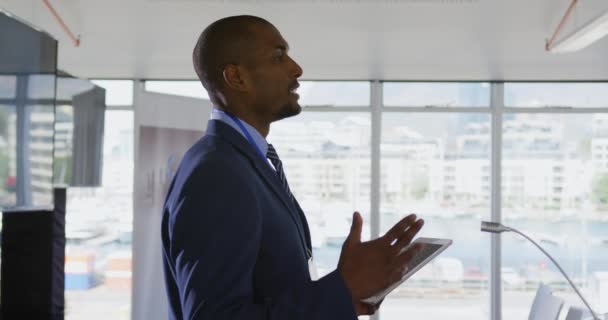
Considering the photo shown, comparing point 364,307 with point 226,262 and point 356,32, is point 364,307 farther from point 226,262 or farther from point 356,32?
point 356,32

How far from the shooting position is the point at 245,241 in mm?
862

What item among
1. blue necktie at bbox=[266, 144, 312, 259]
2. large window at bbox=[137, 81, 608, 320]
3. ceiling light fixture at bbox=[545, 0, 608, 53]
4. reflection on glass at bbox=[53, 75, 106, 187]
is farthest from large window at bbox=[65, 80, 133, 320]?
blue necktie at bbox=[266, 144, 312, 259]

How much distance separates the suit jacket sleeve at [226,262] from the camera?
2.76ft

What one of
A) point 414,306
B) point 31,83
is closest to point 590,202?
point 414,306

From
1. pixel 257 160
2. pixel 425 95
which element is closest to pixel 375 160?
pixel 425 95

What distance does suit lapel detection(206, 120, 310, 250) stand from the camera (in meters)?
0.99

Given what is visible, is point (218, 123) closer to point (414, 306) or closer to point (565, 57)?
point (565, 57)

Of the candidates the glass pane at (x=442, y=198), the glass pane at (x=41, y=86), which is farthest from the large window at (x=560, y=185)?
the glass pane at (x=41, y=86)

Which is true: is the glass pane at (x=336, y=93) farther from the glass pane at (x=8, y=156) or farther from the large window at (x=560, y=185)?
the glass pane at (x=8, y=156)

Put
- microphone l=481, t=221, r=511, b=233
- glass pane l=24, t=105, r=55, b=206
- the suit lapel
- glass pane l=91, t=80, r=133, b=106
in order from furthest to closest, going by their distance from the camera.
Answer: glass pane l=91, t=80, r=133, b=106
microphone l=481, t=221, r=511, b=233
glass pane l=24, t=105, r=55, b=206
the suit lapel

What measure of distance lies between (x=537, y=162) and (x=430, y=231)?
4.28 feet

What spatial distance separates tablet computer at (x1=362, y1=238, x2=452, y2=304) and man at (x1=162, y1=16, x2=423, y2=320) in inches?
0.5

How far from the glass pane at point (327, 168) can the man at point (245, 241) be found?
5797mm

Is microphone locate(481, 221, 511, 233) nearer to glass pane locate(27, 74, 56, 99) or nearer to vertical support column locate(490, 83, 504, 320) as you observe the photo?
glass pane locate(27, 74, 56, 99)
